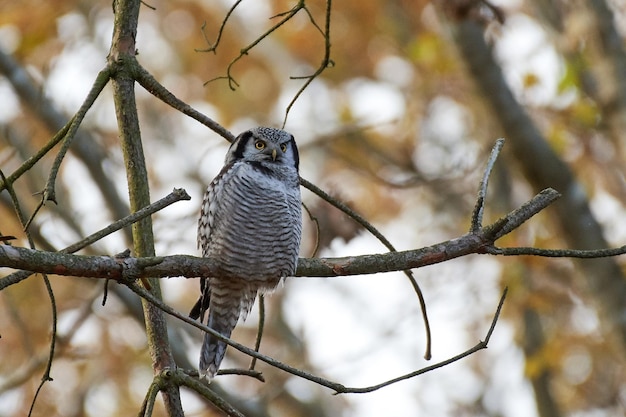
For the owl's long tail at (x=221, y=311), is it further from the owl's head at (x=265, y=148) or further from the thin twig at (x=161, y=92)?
the thin twig at (x=161, y=92)

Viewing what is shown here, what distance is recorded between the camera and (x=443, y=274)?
11820 millimetres

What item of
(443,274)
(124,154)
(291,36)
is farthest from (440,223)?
(124,154)

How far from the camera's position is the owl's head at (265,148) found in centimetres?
479

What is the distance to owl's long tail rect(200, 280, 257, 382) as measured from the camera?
4664 millimetres

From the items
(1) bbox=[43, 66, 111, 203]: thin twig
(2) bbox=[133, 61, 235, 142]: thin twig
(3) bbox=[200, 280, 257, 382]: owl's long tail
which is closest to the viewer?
(1) bbox=[43, 66, 111, 203]: thin twig

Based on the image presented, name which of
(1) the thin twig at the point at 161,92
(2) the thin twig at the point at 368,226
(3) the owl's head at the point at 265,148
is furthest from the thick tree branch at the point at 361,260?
(3) the owl's head at the point at 265,148

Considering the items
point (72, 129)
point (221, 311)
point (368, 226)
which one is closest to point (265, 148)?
point (221, 311)

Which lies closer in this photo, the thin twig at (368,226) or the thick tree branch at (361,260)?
the thick tree branch at (361,260)

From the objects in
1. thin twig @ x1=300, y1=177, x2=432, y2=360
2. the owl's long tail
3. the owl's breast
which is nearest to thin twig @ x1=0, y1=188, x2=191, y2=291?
thin twig @ x1=300, y1=177, x2=432, y2=360

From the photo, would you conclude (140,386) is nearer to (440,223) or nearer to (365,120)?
(440,223)

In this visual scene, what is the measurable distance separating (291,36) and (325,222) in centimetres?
887

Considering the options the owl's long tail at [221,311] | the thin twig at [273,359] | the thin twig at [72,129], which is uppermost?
the owl's long tail at [221,311]

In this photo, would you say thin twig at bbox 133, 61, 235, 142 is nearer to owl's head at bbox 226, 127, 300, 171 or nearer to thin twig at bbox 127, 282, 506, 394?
thin twig at bbox 127, 282, 506, 394

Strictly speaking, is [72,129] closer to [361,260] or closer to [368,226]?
[361,260]
